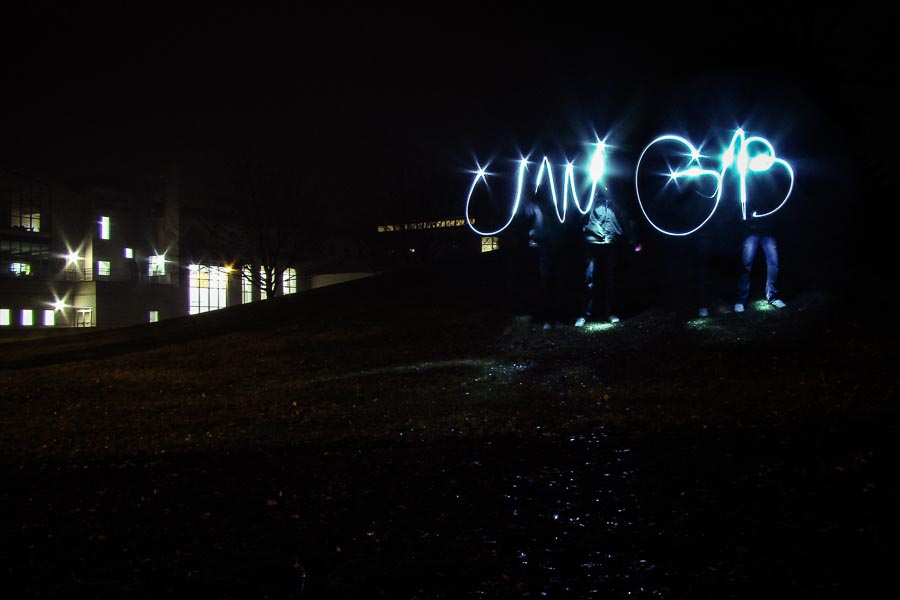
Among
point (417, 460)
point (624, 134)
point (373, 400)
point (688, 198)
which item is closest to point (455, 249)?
point (624, 134)

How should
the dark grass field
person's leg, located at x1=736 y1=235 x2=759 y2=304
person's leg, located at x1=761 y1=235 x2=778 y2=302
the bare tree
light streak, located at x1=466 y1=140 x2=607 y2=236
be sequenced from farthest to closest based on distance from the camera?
the bare tree
light streak, located at x1=466 y1=140 x2=607 y2=236
person's leg, located at x1=736 y1=235 x2=759 y2=304
person's leg, located at x1=761 y1=235 x2=778 y2=302
the dark grass field

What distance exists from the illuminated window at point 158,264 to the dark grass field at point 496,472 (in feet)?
179

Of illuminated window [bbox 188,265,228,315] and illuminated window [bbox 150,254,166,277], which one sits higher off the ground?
illuminated window [bbox 150,254,166,277]

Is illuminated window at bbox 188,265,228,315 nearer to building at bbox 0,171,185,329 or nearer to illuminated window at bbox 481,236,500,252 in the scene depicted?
building at bbox 0,171,185,329

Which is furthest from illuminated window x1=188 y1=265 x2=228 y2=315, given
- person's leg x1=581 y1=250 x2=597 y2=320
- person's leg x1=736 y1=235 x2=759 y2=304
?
person's leg x1=736 y1=235 x2=759 y2=304

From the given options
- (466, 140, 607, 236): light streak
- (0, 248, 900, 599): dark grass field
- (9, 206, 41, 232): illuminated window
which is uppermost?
(9, 206, 41, 232): illuminated window

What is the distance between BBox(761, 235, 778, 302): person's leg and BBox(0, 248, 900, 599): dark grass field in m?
0.56

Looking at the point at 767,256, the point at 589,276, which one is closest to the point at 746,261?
the point at 767,256

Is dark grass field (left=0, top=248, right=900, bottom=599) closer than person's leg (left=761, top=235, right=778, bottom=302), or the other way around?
dark grass field (left=0, top=248, right=900, bottom=599)

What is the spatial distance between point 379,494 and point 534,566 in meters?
1.87

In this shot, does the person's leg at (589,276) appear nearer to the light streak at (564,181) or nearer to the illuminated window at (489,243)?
the light streak at (564,181)

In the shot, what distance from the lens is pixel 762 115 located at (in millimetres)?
17609

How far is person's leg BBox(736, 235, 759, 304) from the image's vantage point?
523 inches

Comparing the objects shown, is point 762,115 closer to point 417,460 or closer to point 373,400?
point 373,400
